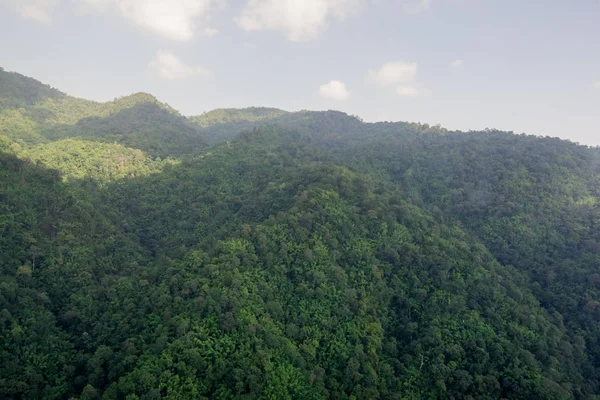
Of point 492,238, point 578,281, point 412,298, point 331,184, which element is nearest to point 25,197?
point 331,184

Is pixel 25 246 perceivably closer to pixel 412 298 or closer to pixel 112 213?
pixel 112 213

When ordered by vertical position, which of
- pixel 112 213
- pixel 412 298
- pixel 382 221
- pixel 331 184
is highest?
pixel 331 184

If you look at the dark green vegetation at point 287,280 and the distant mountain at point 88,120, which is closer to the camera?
the dark green vegetation at point 287,280

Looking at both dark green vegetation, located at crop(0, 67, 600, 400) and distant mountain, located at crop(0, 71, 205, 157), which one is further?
distant mountain, located at crop(0, 71, 205, 157)

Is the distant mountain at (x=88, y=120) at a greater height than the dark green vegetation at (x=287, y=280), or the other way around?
the distant mountain at (x=88, y=120)

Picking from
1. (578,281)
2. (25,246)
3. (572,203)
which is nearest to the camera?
(25,246)

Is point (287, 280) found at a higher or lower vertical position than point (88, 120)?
lower

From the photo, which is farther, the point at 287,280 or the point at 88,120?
the point at 88,120

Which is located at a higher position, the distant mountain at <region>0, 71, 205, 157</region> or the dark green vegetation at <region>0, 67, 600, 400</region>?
the distant mountain at <region>0, 71, 205, 157</region>
